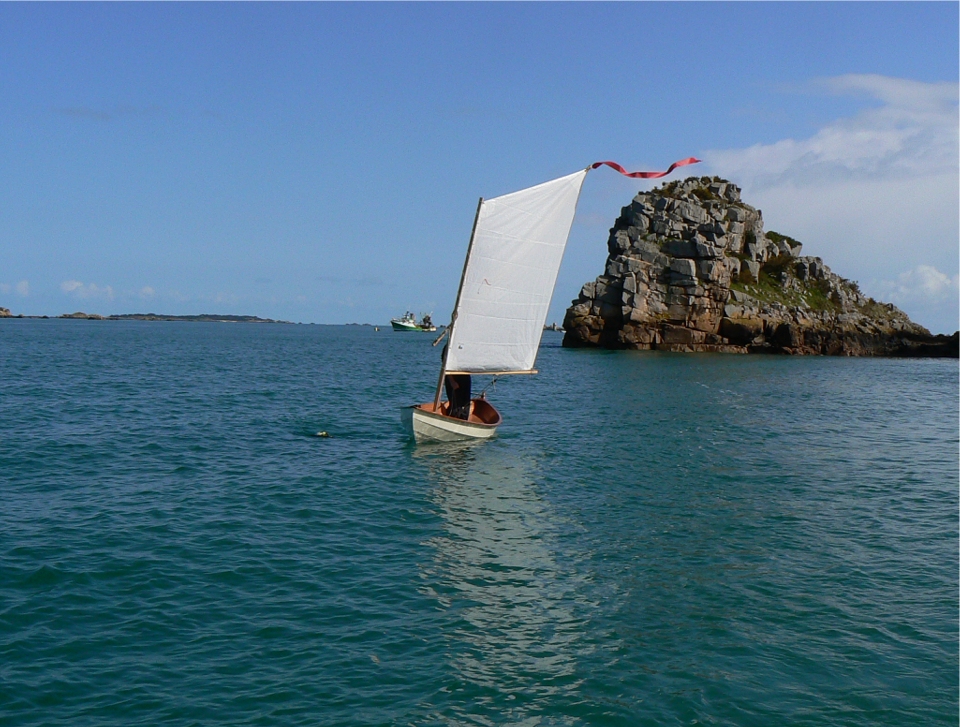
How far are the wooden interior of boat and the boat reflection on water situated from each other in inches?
322

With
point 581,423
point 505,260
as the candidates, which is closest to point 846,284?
point 581,423

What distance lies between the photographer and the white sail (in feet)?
101

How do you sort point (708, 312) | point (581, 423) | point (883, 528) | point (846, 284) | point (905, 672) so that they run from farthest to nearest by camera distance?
1. point (846, 284)
2. point (708, 312)
3. point (581, 423)
4. point (883, 528)
5. point (905, 672)

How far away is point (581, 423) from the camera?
4072 cm

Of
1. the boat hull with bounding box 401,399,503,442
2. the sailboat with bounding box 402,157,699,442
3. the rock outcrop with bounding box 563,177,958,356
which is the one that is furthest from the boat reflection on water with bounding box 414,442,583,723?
the rock outcrop with bounding box 563,177,958,356

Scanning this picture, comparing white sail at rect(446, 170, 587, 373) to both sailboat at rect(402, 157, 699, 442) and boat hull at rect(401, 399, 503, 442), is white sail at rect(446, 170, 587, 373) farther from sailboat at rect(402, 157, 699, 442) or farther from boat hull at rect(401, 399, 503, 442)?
boat hull at rect(401, 399, 503, 442)

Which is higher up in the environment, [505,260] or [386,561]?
[505,260]

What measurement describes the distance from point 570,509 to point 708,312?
291ft

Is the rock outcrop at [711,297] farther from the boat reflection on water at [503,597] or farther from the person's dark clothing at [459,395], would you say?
the boat reflection on water at [503,597]

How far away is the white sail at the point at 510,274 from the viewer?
101 ft

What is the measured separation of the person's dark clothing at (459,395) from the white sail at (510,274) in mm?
1387

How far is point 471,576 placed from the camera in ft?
56.2

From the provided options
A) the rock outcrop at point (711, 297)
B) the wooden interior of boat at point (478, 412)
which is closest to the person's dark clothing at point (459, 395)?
the wooden interior of boat at point (478, 412)

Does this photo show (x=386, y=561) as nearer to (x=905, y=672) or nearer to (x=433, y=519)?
(x=433, y=519)
